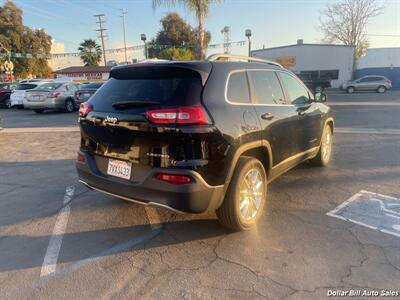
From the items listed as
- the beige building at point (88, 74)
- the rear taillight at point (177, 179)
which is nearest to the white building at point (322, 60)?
the beige building at point (88, 74)

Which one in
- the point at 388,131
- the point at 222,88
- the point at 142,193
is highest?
the point at 222,88

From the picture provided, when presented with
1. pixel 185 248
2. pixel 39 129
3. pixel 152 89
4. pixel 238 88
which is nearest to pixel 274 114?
pixel 238 88

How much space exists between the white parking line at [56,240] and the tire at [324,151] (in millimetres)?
4190

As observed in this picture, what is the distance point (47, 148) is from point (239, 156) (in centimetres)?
638

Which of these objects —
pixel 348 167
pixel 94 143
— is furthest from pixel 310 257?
pixel 348 167

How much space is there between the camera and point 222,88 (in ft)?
10.8

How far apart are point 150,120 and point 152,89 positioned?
0.41m

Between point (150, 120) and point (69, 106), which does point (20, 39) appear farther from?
point (150, 120)

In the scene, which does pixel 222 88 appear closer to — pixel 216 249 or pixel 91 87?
pixel 216 249

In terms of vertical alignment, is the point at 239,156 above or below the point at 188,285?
above

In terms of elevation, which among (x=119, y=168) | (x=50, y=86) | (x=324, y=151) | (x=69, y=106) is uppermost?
(x=50, y=86)

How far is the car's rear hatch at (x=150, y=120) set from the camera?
9.71 feet

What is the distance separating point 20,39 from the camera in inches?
2112

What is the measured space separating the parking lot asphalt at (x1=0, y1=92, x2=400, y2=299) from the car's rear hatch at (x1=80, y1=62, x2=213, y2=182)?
795 mm
